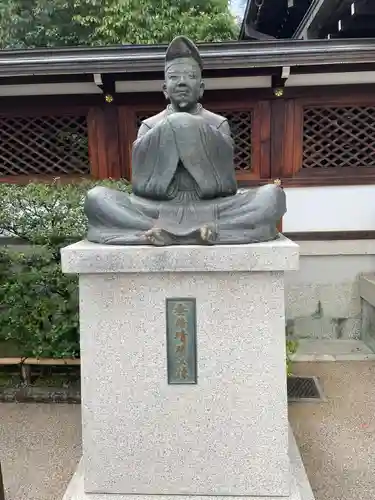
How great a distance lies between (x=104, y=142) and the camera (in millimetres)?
5605

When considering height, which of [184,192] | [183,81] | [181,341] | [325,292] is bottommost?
[325,292]

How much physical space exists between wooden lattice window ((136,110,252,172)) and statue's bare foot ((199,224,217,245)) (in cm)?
358

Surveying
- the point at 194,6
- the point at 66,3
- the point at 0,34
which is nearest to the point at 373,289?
the point at 194,6

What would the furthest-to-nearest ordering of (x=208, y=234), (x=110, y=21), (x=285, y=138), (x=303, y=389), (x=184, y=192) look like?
(x=110, y=21)
(x=285, y=138)
(x=303, y=389)
(x=184, y=192)
(x=208, y=234)

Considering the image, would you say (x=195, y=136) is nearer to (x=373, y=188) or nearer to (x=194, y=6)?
(x=373, y=188)

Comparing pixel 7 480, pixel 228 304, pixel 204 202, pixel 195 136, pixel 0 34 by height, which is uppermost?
Result: pixel 0 34

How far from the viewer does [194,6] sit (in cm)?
1170

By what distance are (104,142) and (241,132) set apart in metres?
1.73

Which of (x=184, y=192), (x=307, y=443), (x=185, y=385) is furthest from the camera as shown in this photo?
(x=307, y=443)

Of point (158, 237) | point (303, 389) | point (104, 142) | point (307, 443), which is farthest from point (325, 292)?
point (158, 237)

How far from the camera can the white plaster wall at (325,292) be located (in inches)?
227

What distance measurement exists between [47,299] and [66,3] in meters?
10.5

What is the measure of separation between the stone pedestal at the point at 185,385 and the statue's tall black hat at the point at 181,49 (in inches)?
41.4

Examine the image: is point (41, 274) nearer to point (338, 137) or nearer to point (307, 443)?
point (307, 443)
